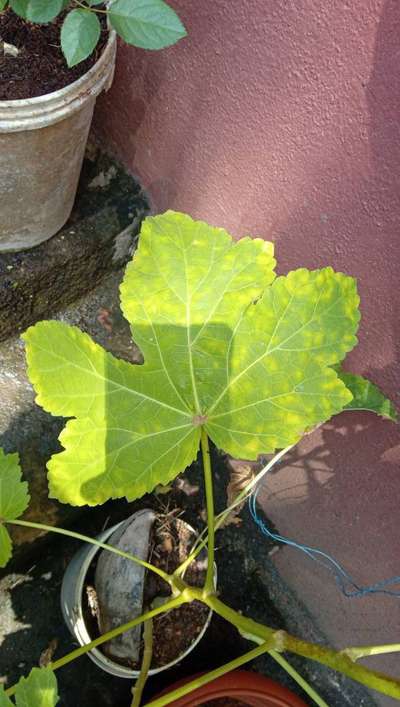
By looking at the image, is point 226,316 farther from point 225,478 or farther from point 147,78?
point 225,478

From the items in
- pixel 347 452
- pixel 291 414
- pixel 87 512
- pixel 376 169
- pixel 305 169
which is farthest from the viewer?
pixel 87 512

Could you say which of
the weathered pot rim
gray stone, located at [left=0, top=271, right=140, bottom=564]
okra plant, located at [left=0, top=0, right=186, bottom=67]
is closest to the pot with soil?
gray stone, located at [left=0, top=271, right=140, bottom=564]

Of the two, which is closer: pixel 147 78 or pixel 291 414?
pixel 291 414

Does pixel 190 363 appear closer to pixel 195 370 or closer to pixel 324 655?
pixel 195 370

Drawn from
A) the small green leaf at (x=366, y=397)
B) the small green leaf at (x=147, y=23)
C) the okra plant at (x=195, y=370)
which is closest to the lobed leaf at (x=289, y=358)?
the okra plant at (x=195, y=370)

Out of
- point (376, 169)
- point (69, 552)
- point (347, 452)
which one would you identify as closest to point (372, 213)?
point (376, 169)

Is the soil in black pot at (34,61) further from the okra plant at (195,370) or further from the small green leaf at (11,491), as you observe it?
the small green leaf at (11,491)

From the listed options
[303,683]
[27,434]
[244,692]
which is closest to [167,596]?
[244,692]
